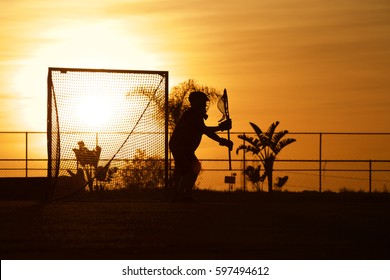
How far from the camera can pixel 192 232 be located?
12.0 metres

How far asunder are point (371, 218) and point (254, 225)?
2391 millimetres

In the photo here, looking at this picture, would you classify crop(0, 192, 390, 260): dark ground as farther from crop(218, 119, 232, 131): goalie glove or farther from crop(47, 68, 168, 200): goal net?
crop(47, 68, 168, 200): goal net

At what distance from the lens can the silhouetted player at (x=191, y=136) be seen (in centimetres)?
1805

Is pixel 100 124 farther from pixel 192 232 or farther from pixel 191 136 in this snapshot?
pixel 192 232

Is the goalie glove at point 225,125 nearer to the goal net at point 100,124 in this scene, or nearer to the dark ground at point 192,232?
the dark ground at point 192,232

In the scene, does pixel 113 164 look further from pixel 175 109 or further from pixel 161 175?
pixel 175 109

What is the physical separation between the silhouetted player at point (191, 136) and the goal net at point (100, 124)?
2412 mm

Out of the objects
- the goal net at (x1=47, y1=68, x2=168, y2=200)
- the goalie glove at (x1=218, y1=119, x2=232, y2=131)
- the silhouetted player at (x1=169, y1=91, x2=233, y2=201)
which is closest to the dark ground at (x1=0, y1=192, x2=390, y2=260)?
the silhouetted player at (x1=169, y1=91, x2=233, y2=201)

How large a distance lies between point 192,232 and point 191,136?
6.26m

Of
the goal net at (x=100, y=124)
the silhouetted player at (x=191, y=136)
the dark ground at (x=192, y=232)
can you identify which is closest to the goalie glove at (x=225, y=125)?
the silhouetted player at (x=191, y=136)

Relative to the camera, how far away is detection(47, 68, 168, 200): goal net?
20.4m

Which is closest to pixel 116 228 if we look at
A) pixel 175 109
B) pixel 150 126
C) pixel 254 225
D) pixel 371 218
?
pixel 254 225

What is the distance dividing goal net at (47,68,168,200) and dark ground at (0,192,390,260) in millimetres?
3591

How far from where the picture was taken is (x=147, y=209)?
16266 millimetres
